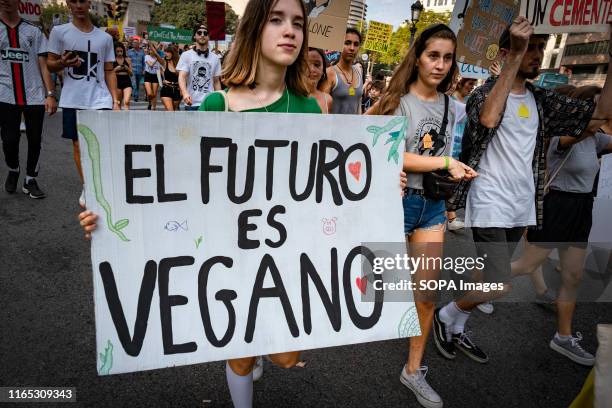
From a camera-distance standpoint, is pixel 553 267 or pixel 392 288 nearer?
pixel 392 288

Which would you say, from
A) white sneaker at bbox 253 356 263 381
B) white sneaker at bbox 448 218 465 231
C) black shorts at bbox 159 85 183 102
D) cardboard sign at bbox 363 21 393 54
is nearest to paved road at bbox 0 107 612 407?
white sneaker at bbox 253 356 263 381

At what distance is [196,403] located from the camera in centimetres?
202

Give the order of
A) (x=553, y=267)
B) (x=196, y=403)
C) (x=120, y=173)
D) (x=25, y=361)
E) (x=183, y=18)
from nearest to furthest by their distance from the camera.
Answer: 1. (x=120, y=173)
2. (x=196, y=403)
3. (x=25, y=361)
4. (x=553, y=267)
5. (x=183, y=18)

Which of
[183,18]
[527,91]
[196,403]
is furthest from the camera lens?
[183,18]

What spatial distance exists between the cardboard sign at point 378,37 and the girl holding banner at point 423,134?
7461mm

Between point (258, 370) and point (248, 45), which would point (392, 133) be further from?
point (258, 370)

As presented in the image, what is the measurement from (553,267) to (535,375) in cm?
188

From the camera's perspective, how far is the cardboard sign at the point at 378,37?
29.9ft

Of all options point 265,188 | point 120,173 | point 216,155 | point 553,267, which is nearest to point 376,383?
point 265,188

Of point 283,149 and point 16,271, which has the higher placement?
point 283,149

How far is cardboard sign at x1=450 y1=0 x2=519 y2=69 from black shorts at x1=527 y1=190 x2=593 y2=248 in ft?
3.99

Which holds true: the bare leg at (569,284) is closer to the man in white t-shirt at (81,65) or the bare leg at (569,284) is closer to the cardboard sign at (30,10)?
the man in white t-shirt at (81,65)

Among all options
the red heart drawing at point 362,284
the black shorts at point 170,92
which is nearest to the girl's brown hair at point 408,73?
the red heart drawing at point 362,284

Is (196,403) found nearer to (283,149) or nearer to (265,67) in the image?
(283,149)
